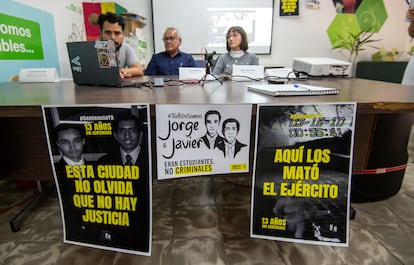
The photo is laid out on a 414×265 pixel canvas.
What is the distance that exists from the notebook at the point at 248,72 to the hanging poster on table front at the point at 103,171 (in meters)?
0.99

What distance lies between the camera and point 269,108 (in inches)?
26.9

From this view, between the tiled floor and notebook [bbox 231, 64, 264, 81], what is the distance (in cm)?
73

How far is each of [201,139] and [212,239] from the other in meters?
0.67

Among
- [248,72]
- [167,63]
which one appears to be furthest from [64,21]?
[248,72]

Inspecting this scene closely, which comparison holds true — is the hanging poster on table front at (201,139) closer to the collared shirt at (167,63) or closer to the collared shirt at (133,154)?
the collared shirt at (133,154)

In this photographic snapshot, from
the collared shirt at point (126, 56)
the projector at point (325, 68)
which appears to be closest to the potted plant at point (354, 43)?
the projector at point (325, 68)

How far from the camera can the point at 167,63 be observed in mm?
2588

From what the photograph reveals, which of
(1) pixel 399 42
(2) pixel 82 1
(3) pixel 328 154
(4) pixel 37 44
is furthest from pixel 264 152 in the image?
(1) pixel 399 42

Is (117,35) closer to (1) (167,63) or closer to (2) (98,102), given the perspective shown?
(1) (167,63)

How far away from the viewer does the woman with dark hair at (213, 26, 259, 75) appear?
248 centimetres

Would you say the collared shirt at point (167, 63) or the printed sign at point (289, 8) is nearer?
the collared shirt at point (167, 63)

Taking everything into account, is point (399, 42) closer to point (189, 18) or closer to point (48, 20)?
point (189, 18)

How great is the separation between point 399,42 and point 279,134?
4454 millimetres

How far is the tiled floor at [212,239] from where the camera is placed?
1.04 meters
